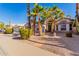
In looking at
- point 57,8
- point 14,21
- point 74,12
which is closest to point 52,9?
point 57,8

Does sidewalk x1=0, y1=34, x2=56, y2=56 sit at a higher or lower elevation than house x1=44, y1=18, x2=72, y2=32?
lower

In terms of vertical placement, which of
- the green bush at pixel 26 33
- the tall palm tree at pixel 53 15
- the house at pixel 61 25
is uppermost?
the tall palm tree at pixel 53 15

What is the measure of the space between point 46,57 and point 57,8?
77 cm

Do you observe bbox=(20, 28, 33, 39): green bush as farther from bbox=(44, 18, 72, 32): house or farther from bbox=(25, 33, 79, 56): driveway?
bbox=(44, 18, 72, 32): house

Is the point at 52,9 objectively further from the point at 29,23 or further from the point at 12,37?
the point at 12,37

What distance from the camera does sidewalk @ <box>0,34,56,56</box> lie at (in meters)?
3.25

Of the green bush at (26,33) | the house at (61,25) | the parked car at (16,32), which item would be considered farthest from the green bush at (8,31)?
the house at (61,25)

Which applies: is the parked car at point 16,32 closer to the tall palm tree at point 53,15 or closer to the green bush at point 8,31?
the green bush at point 8,31

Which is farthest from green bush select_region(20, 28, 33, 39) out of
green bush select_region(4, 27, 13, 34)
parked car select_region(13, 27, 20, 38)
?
green bush select_region(4, 27, 13, 34)

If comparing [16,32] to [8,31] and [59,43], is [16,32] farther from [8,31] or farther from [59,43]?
[59,43]

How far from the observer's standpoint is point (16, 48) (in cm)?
332

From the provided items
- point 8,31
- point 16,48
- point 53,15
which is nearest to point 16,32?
point 8,31

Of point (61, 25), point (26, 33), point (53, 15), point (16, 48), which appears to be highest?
point (53, 15)

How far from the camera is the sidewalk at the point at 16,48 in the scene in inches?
128
